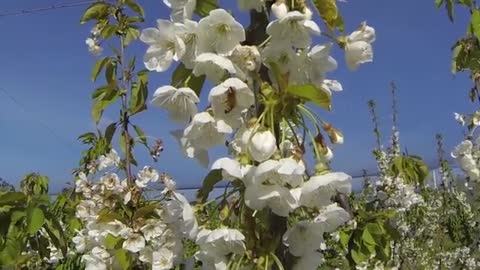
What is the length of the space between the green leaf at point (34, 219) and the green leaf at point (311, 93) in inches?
44.3

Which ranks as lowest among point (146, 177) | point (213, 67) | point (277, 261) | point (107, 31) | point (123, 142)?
point (277, 261)

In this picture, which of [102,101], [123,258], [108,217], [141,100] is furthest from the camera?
[102,101]

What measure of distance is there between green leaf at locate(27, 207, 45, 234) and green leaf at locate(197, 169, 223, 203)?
0.91m

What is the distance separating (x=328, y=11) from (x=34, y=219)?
114cm

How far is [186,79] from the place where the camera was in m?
0.93

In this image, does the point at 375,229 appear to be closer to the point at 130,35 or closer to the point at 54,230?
the point at 54,230

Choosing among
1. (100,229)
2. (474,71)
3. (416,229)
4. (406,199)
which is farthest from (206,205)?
(416,229)

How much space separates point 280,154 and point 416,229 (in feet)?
9.87

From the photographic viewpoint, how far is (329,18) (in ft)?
2.99

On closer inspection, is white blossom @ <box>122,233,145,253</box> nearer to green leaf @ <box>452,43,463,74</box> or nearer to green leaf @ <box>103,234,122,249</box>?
green leaf @ <box>103,234,122,249</box>

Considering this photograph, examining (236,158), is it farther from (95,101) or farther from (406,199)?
(406,199)

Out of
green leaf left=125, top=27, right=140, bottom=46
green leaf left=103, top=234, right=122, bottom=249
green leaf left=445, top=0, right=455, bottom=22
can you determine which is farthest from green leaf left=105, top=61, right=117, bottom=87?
green leaf left=445, top=0, right=455, bottom=22

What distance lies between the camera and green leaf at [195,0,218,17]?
3.02 feet

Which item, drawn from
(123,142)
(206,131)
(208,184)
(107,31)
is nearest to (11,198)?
(123,142)
